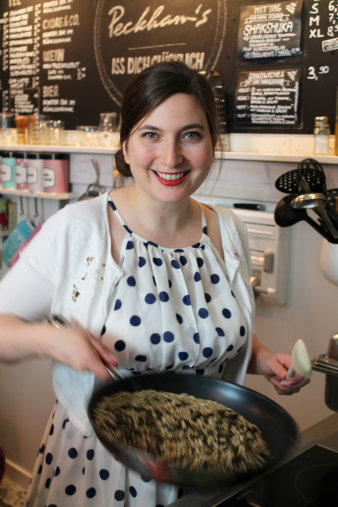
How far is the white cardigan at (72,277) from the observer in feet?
4.54

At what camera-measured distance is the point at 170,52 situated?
2.29 metres

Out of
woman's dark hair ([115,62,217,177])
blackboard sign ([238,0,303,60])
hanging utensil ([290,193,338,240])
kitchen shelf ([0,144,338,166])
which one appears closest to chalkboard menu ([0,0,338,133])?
blackboard sign ([238,0,303,60])

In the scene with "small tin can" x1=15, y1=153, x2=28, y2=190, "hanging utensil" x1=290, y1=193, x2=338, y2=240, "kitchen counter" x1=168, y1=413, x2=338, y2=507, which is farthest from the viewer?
"small tin can" x1=15, y1=153, x2=28, y2=190

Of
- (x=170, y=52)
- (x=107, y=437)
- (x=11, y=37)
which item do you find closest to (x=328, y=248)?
(x=107, y=437)

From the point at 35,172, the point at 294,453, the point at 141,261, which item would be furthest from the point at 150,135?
the point at 35,172

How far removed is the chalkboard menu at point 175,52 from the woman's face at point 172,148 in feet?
2.27

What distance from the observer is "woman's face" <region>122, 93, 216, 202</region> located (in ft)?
4.49

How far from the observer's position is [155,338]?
54.9 inches

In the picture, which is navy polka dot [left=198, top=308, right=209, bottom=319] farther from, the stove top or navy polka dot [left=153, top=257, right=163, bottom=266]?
the stove top

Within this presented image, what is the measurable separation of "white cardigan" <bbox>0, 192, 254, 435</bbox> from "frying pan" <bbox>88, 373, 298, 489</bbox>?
15cm

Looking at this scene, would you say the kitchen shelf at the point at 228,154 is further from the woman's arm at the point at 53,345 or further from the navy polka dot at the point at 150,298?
the woman's arm at the point at 53,345

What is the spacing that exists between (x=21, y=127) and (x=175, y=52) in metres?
0.95

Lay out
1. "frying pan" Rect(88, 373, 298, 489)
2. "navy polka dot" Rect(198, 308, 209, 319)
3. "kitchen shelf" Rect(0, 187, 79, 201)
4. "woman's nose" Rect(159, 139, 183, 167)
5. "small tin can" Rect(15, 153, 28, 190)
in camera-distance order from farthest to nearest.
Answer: "small tin can" Rect(15, 153, 28, 190) → "kitchen shelf" Rect(0, 187, 79, 201) → "navy polka dot" Rect(198, 308, 209, 319) → "woman's nose" Rect(159, 139, 183, 167) → "frying pan" Rect(88, 373, 298, 489)

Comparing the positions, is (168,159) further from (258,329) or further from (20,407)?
(20,407)
